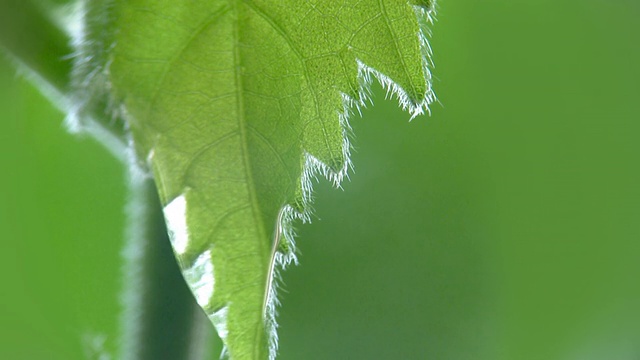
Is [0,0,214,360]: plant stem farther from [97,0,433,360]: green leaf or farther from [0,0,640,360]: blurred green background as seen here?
[0,0,640,360]: blurred green background

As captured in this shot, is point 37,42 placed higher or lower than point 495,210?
lower

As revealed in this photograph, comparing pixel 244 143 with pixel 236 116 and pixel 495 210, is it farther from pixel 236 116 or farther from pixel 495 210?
pixel 495 210

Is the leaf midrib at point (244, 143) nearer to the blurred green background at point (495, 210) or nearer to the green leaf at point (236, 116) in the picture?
the green leaf at point (236, 116)

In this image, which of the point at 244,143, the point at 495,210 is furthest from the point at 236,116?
the point at 495,210

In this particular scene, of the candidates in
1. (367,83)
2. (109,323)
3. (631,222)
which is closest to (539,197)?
(631,222)

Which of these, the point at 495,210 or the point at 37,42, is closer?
the point at 37,42

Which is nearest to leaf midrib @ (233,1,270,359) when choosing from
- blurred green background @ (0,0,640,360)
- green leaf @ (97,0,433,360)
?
green leaf @ (97,0,433,360)

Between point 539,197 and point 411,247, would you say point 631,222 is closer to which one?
point 539,197
